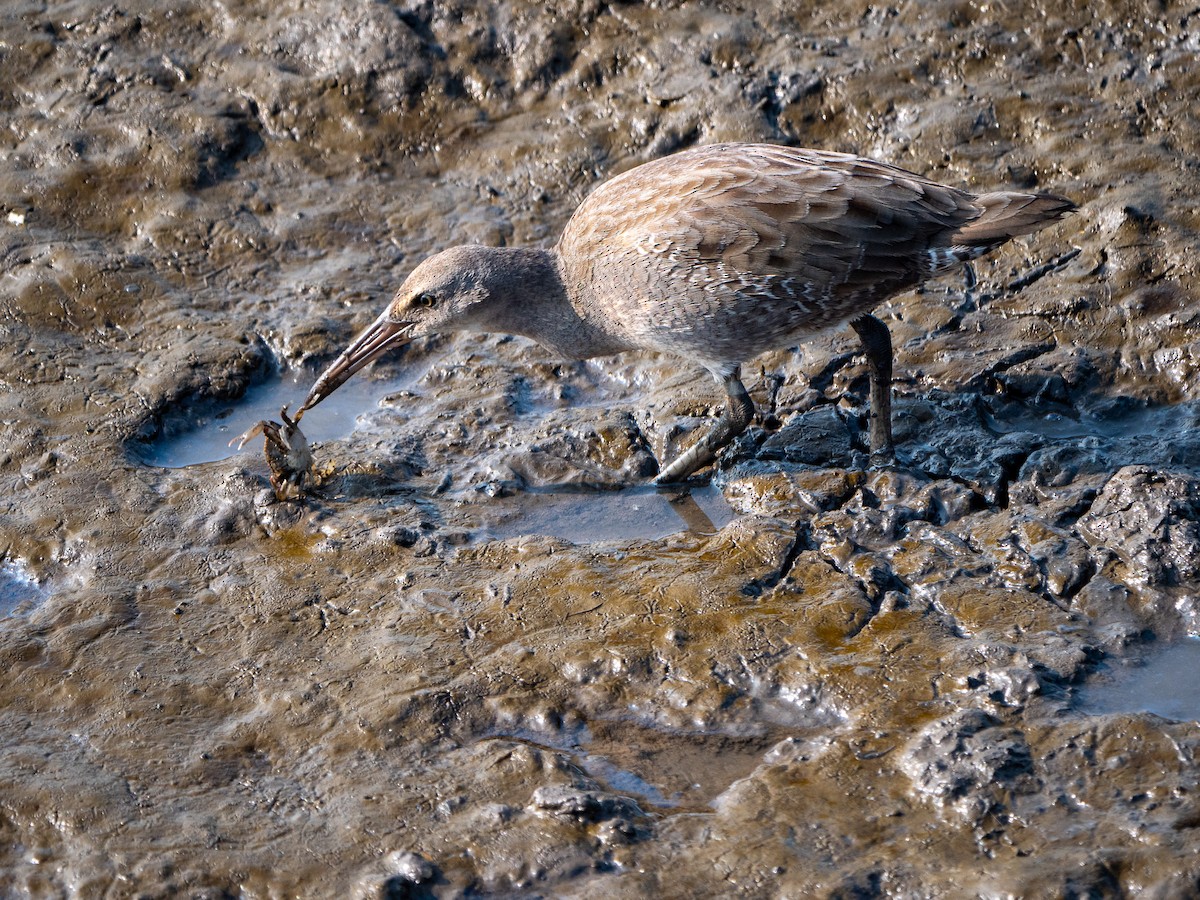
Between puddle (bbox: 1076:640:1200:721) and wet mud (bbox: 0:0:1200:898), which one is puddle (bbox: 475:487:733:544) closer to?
wet mud (bbox: 0:0:1200:898)

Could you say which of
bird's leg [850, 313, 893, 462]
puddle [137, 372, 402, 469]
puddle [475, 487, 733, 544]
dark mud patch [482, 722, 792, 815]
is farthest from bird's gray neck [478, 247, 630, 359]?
dark mud patch [482, 722, 792, 815]

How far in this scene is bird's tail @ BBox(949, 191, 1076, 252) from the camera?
5.14 m

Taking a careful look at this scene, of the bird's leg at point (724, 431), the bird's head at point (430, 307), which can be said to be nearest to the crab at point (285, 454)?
the bird's head at point (430, 307)

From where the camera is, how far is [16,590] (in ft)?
17.0

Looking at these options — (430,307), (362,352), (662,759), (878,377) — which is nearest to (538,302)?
(430,307)

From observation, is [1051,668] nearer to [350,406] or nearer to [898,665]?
[898,665]

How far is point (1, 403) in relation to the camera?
6094mm

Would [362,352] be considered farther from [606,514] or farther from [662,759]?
[662,759]

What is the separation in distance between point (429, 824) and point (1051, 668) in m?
2.14

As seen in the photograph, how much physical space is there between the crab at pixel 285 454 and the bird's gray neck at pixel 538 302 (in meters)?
0.98

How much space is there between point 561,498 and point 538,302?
2.92 ft

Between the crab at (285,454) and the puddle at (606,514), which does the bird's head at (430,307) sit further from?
the puddle at (606,514)

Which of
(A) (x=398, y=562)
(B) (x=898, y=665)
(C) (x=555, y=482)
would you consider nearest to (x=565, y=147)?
(C) (x=555, y=482)

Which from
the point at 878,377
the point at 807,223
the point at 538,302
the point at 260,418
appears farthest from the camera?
the point at 260,418
